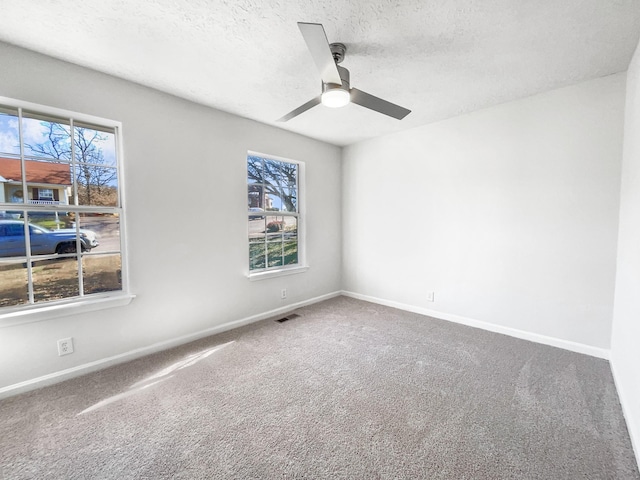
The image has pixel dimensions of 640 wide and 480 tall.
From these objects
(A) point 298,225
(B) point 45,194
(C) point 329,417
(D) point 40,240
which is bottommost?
(C) point 329,417

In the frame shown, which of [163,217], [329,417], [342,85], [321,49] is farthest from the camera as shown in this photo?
[163,217]

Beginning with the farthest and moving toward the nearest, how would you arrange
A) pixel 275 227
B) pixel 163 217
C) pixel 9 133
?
pixel 275 227, pixel 163 217, pixel 9 133

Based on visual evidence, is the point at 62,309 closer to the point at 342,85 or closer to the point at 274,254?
the point at 274,254

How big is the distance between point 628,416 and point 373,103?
258cm

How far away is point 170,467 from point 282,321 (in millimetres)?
1992

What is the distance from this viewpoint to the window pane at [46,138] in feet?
6.52

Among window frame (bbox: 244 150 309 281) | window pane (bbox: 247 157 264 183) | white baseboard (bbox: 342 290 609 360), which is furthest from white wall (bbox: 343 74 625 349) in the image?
window pane (bbox: 247 157 264 183)

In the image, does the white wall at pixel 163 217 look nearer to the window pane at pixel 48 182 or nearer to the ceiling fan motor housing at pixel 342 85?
the window pane at pixel 48 182

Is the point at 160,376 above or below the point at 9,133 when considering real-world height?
below

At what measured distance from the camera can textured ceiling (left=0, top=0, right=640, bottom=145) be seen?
1.55 m

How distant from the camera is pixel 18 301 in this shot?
77.4 inches

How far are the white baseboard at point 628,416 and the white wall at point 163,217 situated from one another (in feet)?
10.3

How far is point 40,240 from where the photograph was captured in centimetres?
204

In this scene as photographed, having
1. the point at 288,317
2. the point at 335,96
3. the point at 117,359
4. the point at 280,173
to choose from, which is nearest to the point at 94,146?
the point at 117,359
